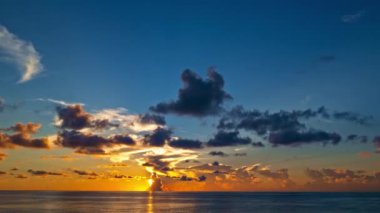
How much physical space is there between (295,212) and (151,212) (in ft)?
180

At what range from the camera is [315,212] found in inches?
6038

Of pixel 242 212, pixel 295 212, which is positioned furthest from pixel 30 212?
pixel 295 212

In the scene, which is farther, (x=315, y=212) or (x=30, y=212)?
(x=315, y=212)

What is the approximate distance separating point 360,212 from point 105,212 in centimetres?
9841

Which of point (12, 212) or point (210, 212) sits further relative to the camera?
point (210, 212)

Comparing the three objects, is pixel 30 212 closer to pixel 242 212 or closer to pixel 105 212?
pixel 105 212

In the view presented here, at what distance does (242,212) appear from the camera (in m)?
154

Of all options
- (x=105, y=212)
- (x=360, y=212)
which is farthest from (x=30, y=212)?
(x=360, y=212)

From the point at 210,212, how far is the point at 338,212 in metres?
50.0

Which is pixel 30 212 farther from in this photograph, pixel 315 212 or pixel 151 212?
pixel 315 212

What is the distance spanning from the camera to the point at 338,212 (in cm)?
15612

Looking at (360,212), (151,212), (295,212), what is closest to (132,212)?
(151,212)

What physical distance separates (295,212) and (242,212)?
67.0 ft

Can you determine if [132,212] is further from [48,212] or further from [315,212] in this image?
[315,212]
